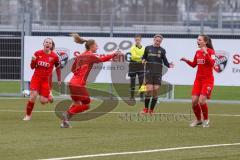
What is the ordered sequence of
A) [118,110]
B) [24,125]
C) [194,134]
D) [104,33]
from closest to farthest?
[194,134] → [24,125] → [118,110] → [104,33]

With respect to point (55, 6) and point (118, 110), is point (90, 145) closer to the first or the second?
point (118, 110)

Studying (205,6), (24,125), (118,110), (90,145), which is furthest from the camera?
(205,6)

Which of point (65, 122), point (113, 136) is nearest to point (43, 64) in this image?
point (65, 122)

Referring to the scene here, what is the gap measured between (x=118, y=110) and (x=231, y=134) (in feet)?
21.8

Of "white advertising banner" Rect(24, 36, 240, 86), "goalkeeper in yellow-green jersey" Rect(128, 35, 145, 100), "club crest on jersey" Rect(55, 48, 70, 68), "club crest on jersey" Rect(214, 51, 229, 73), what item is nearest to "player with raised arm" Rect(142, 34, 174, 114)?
"goalkeeper in yellow-green jersey" Rect(128, 35, 145, 100)

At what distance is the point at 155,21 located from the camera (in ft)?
116

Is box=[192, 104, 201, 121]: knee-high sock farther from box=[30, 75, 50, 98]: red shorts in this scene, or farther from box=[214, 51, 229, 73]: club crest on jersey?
box=[214, 51, 229, 73]: club crest on jersey

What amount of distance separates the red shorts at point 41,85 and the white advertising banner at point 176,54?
8351mm

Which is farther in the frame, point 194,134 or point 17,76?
point 17,76

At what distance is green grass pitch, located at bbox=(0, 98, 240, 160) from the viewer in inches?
451

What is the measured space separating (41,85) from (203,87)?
12.4 feet

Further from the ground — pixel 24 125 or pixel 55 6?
pixel 55 6

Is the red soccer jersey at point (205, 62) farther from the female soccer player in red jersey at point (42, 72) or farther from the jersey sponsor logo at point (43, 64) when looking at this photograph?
the jersey sponsor logo at point (43, 64)

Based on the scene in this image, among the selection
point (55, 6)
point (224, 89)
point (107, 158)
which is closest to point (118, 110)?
point (107, 158)
